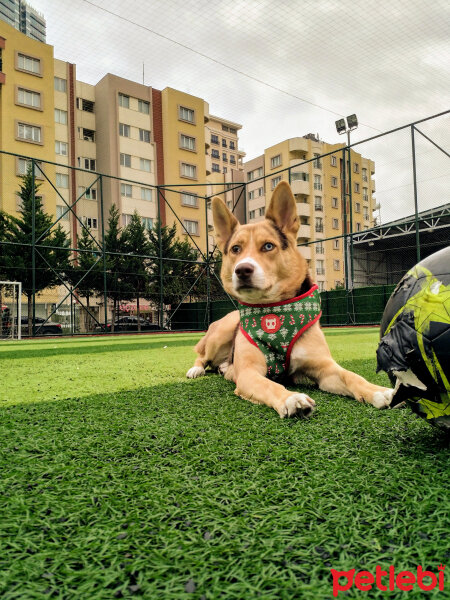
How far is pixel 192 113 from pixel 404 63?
66.8 feet

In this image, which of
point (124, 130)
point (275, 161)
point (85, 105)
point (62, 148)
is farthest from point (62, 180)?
point (275, 161)

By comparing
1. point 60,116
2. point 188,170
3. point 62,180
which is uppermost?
point 60,116

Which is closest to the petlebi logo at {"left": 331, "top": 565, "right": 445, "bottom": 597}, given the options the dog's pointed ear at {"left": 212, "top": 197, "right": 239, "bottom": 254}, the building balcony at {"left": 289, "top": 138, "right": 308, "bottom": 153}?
the dog's pointed ear at {"left": 212, "top": 197, "right": 239, "bottom": 254}

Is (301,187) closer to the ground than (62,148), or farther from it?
closer to the ground

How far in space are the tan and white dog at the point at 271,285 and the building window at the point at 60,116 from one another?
98.9 ft

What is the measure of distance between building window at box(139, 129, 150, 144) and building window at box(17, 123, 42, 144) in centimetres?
690

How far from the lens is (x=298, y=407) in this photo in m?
1.75

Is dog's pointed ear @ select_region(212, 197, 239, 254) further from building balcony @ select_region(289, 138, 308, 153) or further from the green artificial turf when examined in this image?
building balcony @ select_region(289, 138, 308, 153)

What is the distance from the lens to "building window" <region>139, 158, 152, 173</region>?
98.7ft

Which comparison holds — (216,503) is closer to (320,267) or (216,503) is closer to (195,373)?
(195,373)

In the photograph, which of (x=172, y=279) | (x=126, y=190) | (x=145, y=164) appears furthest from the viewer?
(x=145, y=164)

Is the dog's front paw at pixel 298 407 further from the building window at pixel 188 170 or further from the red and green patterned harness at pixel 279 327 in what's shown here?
the building window at pixel 188 170

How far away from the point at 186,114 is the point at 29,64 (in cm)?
1081

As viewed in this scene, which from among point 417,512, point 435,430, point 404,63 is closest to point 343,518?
point 417,512
